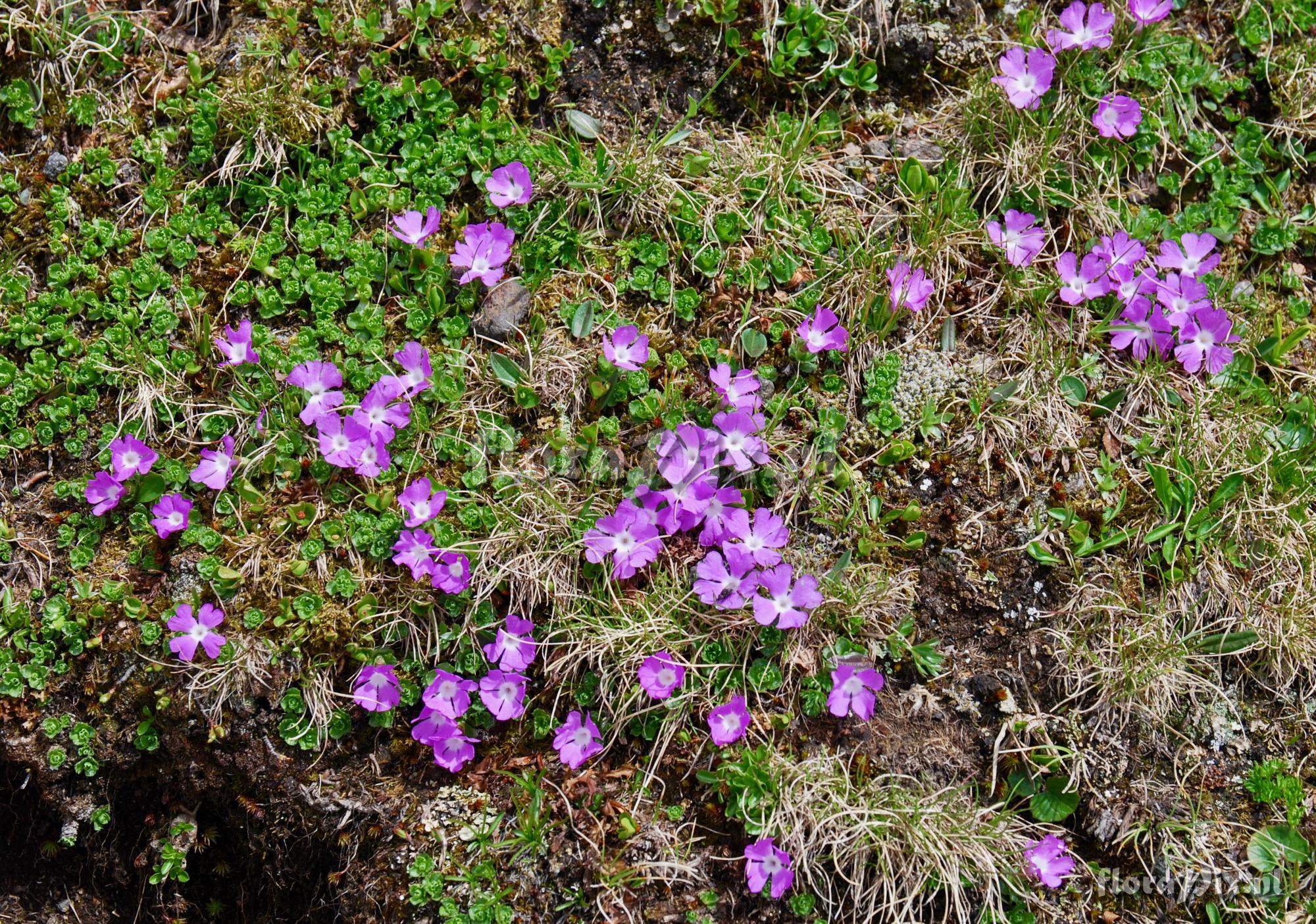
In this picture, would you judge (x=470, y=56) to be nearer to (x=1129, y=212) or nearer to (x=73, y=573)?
(x=73, y=573)

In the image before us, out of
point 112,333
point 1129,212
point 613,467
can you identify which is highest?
point 1129,212

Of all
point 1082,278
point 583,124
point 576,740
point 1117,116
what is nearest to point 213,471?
point 576,740

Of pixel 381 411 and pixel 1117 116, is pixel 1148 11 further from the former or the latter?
pixel 381 411

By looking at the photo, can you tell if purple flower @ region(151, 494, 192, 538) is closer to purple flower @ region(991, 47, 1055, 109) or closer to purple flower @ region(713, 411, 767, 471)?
purple flower @ region(713, 411, 767, 471)

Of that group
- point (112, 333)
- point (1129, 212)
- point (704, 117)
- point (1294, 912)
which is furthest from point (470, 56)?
point (1294, 912)

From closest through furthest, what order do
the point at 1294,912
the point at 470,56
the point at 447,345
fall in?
the point at 1294,912, the point at 447,345, the point at 470,56

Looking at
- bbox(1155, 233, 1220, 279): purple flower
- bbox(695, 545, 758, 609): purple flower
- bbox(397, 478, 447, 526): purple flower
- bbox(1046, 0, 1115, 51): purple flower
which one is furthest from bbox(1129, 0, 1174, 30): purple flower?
bbox(397, 478, 447, 526): purple flower
